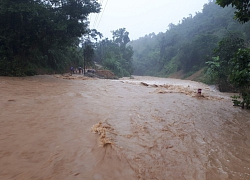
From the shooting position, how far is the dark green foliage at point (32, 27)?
50.9 feet

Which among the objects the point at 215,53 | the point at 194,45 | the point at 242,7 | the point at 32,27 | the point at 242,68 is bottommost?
the point at 242,68

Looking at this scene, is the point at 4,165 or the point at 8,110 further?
the point at 8,110

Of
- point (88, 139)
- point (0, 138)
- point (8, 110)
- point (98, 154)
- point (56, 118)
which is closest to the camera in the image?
point (98, 154)

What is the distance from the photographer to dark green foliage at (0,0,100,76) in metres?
15.5

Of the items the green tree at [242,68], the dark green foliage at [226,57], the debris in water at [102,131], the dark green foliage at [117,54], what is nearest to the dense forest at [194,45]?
the dark green foliage at [226,57]

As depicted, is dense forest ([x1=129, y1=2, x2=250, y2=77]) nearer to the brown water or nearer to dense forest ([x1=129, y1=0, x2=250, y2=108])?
dense forest ([x1=129, y1=0, x2=250, y2=108])

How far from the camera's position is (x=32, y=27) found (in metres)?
17.1

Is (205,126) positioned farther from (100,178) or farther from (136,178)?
(100,178)

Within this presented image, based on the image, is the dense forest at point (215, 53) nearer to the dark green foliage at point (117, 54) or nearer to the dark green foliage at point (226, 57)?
the dark green foliage at point (226, 57)

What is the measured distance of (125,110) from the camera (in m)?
6.92

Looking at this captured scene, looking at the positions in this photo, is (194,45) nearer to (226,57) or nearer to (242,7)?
(226,57)

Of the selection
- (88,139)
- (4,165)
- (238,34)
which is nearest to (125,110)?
(88,139)

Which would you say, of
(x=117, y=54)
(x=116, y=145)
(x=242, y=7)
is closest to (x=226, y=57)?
(x=242, y=7)

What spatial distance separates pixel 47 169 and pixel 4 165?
0.65 meters
